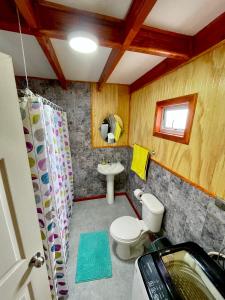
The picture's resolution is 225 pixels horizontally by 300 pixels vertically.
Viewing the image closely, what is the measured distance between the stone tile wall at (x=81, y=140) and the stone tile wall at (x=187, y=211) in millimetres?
1091

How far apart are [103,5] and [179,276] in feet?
5.40

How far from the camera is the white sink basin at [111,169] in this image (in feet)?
7.86

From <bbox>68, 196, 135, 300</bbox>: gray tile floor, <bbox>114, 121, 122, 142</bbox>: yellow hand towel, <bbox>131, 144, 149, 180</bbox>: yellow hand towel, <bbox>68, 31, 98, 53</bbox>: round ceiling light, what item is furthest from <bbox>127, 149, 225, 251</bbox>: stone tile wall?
<bbox>68, 31, 98, 53</bbox>: round ceiling light

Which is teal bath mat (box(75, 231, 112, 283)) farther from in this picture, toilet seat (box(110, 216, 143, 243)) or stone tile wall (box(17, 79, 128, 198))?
stone tile wall (box(17, 79, 128, 198))

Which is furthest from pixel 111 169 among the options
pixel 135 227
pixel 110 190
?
pixel 135 227

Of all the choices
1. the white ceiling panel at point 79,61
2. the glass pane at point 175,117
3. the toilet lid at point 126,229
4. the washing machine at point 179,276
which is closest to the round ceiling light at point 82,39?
the white ceiling panel at point 79,61

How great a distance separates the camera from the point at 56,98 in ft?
7.54

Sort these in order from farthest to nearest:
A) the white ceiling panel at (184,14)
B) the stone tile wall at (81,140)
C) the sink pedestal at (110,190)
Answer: the sink pedestal at (110,190)
the stone tile wall at (81,140)
the white ceiling panel at (184,14)

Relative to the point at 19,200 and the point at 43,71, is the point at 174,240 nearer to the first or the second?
the point at 19,200

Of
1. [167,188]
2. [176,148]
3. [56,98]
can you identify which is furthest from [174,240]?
[56,98]

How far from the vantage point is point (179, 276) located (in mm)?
855

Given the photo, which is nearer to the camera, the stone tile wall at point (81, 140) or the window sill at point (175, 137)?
the window sill at point (175, 137)

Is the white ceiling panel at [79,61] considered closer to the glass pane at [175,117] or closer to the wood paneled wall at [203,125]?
the wood paneled wall at [203,125]

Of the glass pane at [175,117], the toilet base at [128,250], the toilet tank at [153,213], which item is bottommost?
the toilet base at [128,250]
